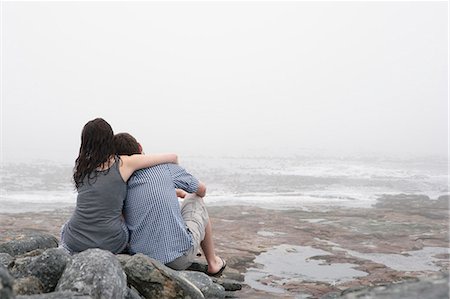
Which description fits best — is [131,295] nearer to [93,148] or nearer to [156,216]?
[156,216]

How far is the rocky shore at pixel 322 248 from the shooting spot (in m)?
5.91

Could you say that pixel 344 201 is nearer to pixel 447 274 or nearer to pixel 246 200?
pixel 246 200

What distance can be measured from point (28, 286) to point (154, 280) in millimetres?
1050


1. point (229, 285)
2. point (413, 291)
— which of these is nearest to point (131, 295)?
point (229, 285)

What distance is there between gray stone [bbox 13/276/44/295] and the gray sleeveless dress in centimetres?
80

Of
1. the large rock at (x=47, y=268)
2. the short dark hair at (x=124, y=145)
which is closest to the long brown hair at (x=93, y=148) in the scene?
the short dark hair at (x=124, y=145)

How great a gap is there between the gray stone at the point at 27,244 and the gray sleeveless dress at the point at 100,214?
5.32 ft

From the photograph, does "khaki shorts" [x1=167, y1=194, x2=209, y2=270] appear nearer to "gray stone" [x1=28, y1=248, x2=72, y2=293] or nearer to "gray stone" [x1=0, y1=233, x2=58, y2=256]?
"gray stone" [x1=28, y1=248, x2=72, y2=293]

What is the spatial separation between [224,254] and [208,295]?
390cm

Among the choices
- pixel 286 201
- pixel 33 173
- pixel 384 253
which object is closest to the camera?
pixel 384 253

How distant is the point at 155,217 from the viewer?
4.84 meters

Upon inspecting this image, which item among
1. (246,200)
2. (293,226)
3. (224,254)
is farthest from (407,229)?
(246,200)

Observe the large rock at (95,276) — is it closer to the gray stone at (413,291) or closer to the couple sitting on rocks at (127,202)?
the couple sitting on rocks at (127,202)

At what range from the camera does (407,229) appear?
12938 millimetres
